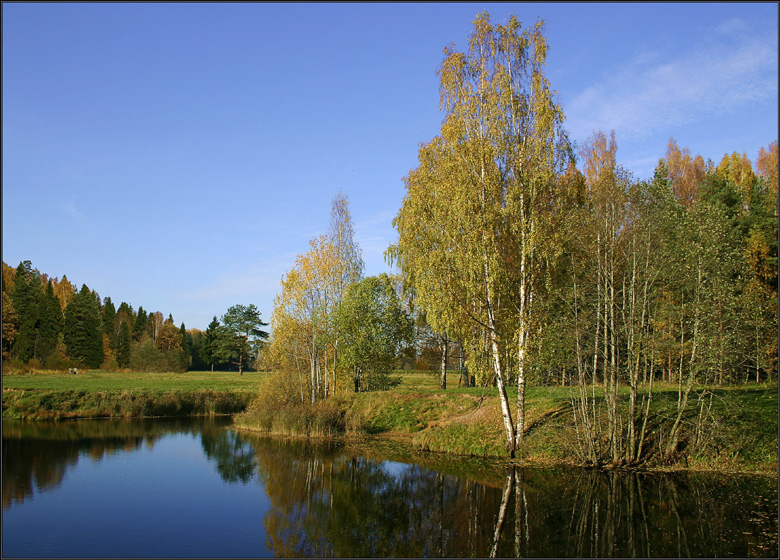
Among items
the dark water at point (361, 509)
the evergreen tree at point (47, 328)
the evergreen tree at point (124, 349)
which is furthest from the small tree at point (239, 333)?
the dark water at point (361, 509)

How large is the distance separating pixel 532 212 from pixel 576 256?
102 inches

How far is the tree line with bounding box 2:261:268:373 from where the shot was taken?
197 ft

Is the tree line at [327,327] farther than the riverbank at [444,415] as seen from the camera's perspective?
Yes

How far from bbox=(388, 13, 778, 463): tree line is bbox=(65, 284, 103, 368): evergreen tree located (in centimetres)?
6247

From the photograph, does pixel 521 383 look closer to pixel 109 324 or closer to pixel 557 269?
pixel 557 269

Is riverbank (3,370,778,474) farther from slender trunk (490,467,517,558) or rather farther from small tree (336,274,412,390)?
small tree (336,274,412,390)

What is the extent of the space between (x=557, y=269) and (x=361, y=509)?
40.4 feet

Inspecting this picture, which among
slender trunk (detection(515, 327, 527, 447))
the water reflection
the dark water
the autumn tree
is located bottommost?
the water reflection

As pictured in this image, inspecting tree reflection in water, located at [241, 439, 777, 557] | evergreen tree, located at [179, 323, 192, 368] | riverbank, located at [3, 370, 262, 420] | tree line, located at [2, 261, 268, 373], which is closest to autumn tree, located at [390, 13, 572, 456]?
tree reflection in water, located at [241, 439, 777, 557]

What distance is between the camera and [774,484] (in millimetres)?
14898

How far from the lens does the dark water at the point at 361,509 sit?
34.0 feet

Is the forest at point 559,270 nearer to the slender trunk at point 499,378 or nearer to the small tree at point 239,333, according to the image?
the slender trunk at point 499,378

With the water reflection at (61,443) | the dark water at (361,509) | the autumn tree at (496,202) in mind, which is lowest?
the water reflection at (61,443)

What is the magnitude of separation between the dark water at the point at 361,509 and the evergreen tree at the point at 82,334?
178 feet
